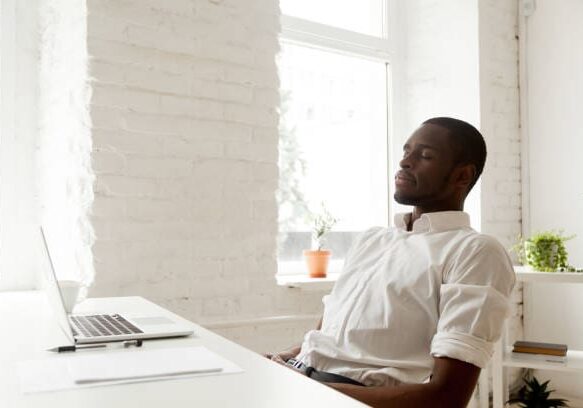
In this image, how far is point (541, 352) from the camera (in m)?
2.62

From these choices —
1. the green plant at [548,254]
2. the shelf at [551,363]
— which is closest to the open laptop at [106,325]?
the shelf at [551,363]

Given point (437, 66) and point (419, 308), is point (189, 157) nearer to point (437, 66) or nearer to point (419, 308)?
point (419, 308)

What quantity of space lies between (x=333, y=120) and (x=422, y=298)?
1.87m

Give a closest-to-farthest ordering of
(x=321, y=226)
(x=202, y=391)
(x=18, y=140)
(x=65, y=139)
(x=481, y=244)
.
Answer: (x=202, y=391)
(x=481, y=244)
(x=65, y=139)
(x=18, y=140)
(x=321, y=226)

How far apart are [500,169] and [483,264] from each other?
2.12 m

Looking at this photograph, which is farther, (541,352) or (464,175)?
(541,352)

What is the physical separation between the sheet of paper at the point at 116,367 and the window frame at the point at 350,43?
1.58 m

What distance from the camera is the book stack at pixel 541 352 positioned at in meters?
2.55

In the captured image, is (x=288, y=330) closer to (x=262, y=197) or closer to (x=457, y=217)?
(x=262, y=197)

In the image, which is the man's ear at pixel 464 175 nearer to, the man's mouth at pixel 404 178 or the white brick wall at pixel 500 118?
the man's mouth at pixel 404 178

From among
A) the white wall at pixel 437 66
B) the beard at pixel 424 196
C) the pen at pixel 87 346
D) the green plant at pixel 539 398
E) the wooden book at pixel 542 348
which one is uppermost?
the white wall at pixel 437 66

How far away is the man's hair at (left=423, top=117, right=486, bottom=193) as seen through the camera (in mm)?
1607

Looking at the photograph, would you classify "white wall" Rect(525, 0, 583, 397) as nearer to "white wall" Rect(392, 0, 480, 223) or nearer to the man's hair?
"white wall" Rect(392, 0, 480, 223)

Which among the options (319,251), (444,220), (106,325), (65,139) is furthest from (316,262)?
(106,325)
